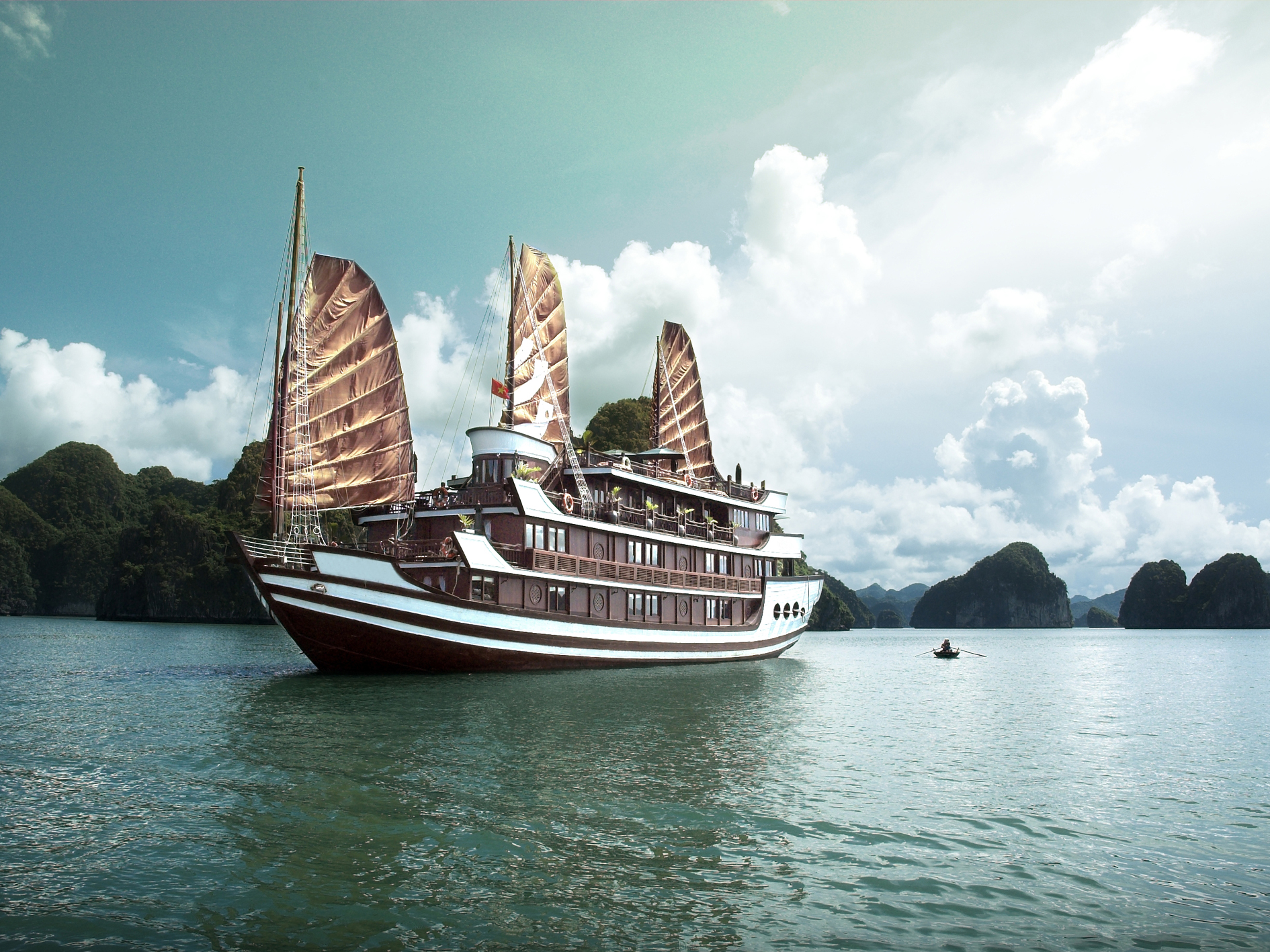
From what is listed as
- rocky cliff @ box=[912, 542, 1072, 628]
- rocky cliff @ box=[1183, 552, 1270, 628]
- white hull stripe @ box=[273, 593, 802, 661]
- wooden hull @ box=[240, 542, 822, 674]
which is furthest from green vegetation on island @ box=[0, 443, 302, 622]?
rocky cliff @ box=[912, 542, 1072, 628]

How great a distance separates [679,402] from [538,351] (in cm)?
1229

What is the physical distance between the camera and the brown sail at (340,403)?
89.0ft

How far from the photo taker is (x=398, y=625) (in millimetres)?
22172

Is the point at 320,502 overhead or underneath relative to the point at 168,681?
overhead

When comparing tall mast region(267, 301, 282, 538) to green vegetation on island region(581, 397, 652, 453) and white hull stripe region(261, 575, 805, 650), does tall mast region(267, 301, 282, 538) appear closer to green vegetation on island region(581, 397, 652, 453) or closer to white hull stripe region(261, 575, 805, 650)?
white hull stripe region(261, 575, 805, 650)

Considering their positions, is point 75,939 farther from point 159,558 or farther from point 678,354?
point 159,558

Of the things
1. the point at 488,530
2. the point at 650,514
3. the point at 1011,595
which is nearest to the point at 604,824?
the point at 488,530

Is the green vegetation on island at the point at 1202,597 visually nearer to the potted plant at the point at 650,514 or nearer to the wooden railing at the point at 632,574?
the wooden railing at the point at 632,574

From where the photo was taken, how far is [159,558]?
260ft

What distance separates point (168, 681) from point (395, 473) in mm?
10113

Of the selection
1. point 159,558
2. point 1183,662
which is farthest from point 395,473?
point 159,558

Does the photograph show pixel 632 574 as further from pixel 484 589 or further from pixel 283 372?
pixel 283 372

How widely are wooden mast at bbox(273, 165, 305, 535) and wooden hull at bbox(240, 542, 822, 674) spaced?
4.91 meters

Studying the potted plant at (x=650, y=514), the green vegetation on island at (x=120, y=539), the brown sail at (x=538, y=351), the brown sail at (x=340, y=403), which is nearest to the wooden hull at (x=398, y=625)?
the potted plant at (x=650, y=514)
